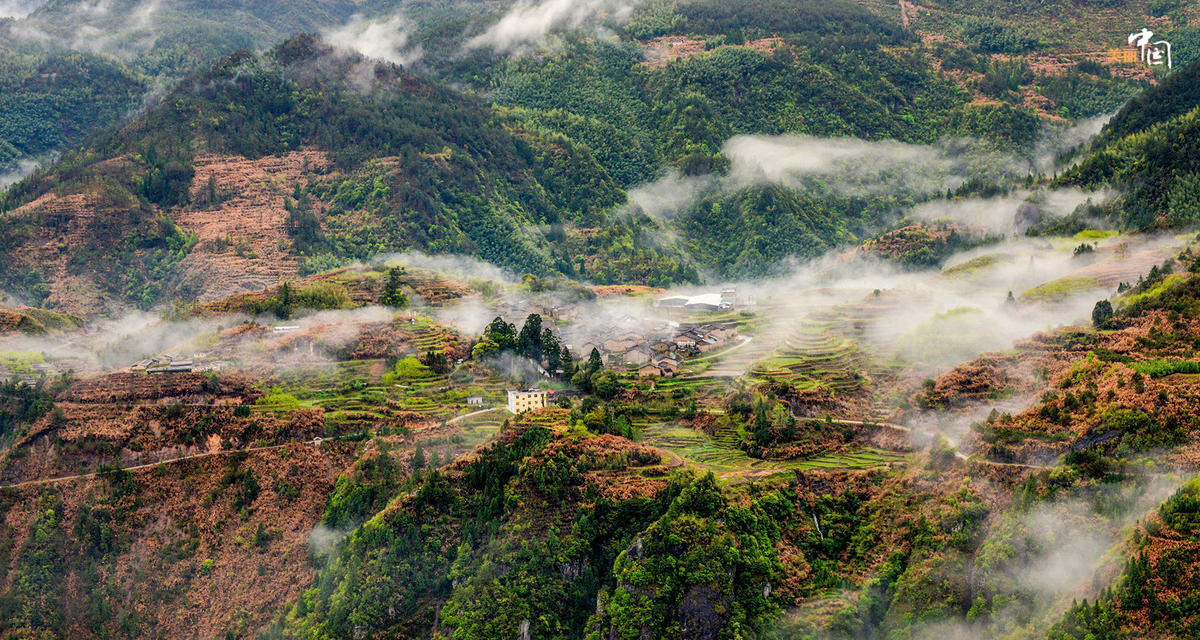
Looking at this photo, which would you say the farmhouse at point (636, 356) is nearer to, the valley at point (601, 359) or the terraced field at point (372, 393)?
the valley at point (601, 359)

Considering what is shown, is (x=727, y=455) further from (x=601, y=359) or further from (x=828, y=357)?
(x=601, y=359)

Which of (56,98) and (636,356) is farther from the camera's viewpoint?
(56,98)

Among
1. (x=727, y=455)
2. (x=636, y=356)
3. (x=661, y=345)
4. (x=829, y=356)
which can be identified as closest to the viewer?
(x=727, y=455)

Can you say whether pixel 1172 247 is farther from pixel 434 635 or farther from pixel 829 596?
pixel 434 635

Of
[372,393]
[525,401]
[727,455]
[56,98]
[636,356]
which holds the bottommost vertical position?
[727,455]

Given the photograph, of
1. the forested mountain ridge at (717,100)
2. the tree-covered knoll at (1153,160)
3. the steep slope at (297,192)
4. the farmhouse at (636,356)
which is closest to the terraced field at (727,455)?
the farmhouse at (636,356)

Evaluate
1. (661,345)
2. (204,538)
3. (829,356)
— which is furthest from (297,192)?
(829,356)
